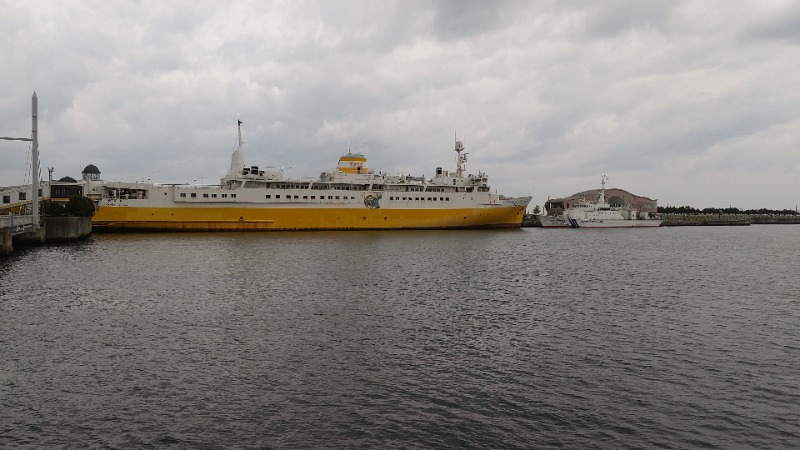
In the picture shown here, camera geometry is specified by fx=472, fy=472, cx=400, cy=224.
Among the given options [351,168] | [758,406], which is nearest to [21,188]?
[351,168]

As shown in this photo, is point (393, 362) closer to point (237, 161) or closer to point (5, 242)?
point (5, 242)

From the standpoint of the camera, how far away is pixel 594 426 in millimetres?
8266

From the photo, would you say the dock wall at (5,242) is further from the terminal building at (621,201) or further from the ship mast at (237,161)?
the terminal building at (621,201)

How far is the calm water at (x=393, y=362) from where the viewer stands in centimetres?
805

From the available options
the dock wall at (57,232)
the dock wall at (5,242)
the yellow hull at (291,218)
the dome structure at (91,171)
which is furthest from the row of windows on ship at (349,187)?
the dome structure at (91,171)

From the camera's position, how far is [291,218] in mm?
57031

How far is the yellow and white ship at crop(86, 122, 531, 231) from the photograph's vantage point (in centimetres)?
5331

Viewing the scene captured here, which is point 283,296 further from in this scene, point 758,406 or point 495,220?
point 495,220

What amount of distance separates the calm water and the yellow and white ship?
102 feet

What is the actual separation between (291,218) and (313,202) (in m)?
3.26

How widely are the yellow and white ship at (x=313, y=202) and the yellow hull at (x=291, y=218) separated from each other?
96 mm

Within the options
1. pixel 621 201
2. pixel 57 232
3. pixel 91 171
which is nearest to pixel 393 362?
pixel 57 232

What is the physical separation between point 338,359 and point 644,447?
22.3ft

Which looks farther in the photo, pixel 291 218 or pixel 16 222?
pixel 291 218
